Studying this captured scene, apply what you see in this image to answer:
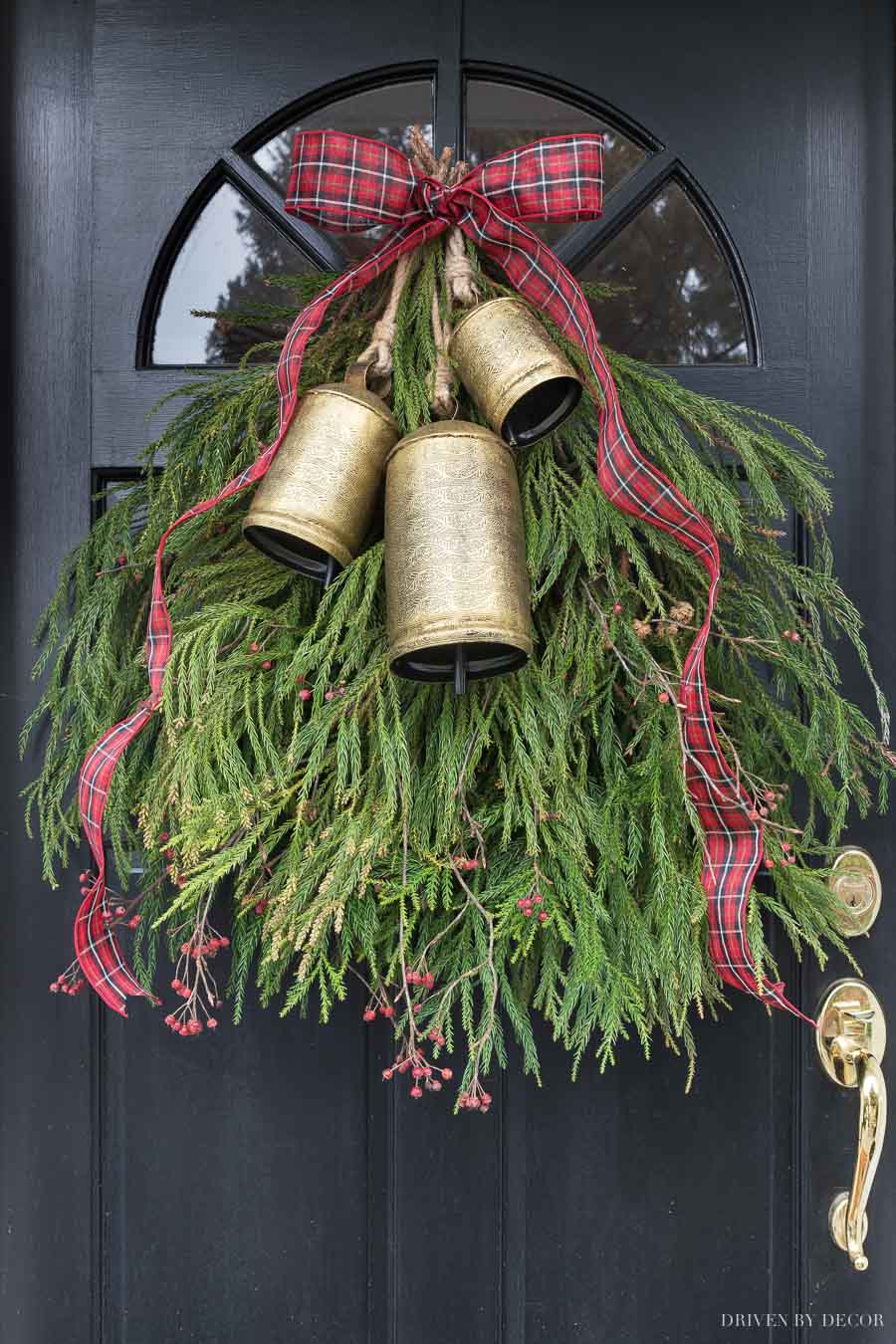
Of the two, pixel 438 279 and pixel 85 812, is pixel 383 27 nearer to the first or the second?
pixel 438 279

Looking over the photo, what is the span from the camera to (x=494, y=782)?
75cm

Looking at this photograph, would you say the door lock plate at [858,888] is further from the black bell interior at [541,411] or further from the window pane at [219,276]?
the window pane at [219,276]

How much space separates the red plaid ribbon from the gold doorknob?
285mm

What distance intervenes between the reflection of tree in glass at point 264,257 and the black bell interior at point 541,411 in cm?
37

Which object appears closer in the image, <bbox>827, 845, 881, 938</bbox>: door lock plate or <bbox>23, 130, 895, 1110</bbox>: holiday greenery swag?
<bbox>23, 130, 895, 1110</bbox>: holiday greenery swag

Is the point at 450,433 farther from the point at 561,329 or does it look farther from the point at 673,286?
the point at 673,286

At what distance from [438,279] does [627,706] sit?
0.38m

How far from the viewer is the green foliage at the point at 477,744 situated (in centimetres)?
70

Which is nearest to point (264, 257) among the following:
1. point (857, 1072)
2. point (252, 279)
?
point (252, 279)

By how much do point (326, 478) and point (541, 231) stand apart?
472 mm

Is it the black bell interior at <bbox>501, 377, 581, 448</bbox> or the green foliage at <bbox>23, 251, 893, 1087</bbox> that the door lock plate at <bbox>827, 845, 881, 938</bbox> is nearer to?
the green foliage at <bbox>23, 251, 893, 1087</bbox>

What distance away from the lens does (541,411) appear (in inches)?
29.3

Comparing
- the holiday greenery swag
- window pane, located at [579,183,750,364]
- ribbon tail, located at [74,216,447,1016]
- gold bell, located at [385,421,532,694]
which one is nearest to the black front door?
window pane, located at [579,183,750,364]

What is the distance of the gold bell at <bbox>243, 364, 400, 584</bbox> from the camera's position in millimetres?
675
